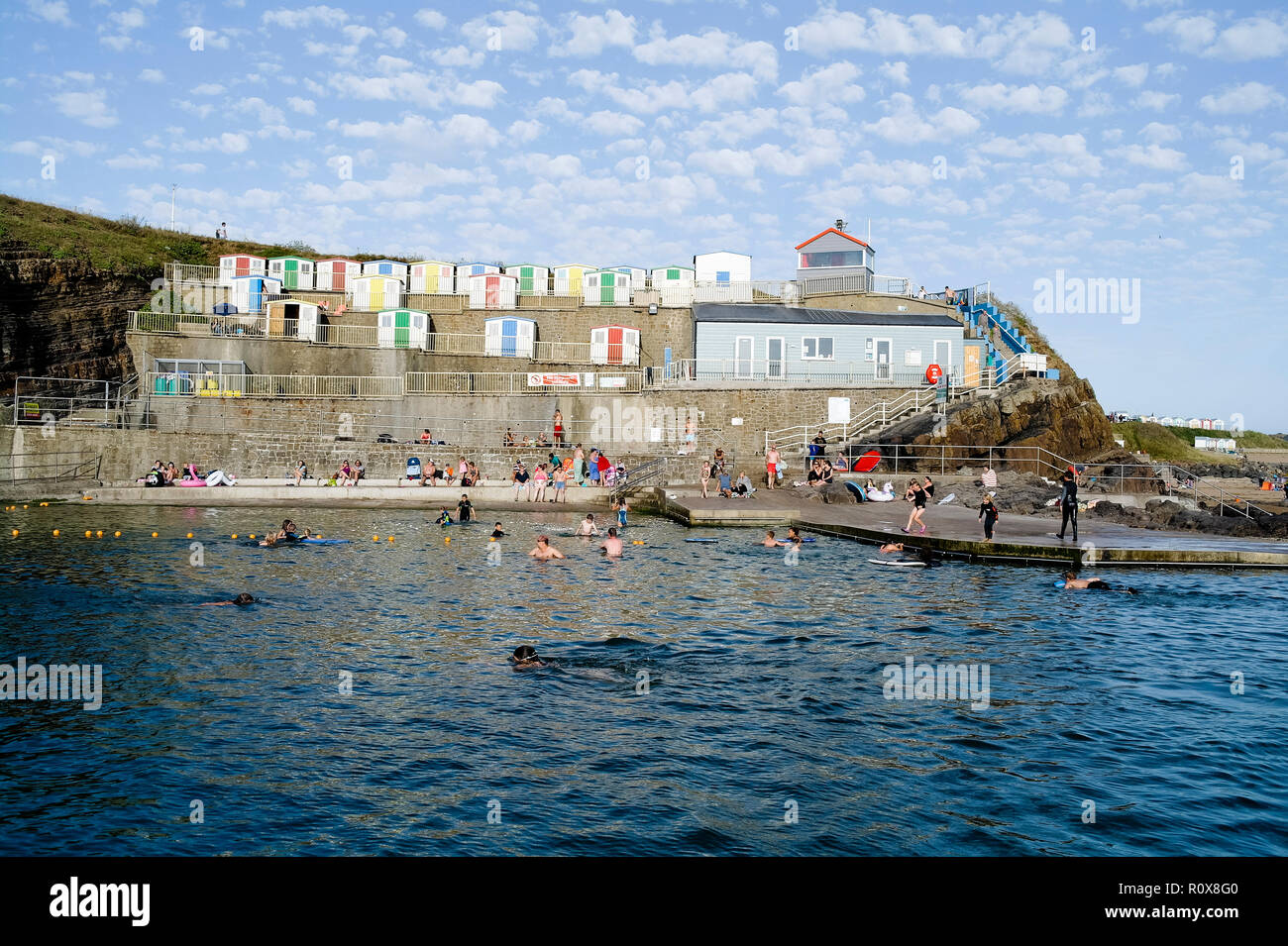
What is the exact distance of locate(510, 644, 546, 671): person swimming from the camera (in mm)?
14297

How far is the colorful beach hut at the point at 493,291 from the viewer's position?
189ft

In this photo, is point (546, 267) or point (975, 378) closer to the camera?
point (975, 378)

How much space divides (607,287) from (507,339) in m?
8.07

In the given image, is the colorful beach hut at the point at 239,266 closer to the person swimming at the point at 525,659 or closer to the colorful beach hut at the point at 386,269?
the colorful beach hut at the point at 386,269

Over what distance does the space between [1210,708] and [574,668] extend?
9234 millimetres

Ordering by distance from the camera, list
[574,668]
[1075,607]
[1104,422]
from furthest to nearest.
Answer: [1104,422]
[1075,607]
[574,668]

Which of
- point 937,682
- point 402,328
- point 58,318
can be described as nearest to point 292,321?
point 402,328

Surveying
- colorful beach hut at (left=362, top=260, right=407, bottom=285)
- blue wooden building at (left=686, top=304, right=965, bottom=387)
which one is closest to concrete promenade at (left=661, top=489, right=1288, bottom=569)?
blue wooden building at (left=686, top=304, right=965, bottom=387)

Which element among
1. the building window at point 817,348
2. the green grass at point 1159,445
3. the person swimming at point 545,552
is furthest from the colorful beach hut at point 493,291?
the green grass at point 1159,445

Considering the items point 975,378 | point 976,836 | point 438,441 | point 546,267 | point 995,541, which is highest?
point 546,267

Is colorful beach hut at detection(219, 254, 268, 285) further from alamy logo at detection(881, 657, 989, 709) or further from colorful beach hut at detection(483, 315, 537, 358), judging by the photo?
alamy logo at detection(881, 657, 989, 709)

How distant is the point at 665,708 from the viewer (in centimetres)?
1248
